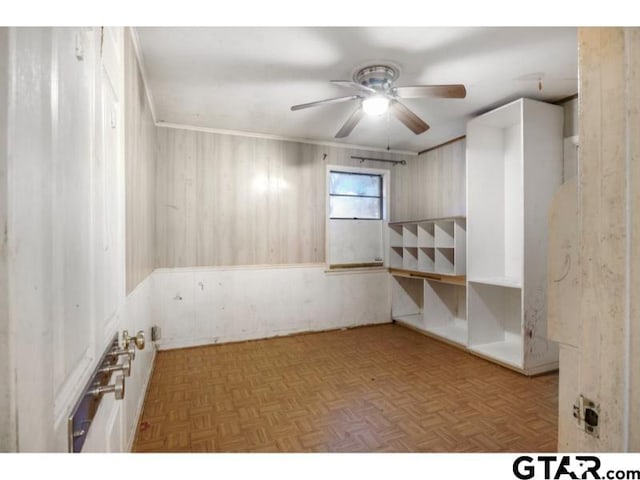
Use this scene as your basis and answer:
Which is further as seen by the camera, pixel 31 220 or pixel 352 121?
pixel 352 121

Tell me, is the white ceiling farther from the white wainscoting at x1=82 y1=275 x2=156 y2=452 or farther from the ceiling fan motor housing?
the white wainscoting at x1=82 y1=275 x2=156 y2=452

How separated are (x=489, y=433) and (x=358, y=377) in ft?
3.59

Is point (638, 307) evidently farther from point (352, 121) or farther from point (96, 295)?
point (352, 121)

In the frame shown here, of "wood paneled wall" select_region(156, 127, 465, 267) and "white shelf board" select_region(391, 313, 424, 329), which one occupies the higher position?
"wood paneled wall" select_region(156, 127, 465, 267)

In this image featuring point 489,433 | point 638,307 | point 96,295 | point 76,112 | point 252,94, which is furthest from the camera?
point 252,94

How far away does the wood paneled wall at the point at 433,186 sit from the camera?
4.06 meters

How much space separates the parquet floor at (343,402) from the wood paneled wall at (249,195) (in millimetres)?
1163

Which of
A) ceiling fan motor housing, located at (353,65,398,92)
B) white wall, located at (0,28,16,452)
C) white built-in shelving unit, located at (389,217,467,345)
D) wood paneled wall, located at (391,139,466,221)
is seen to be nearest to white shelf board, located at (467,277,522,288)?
white built-in shelving unit, located at (389,217,467,345)

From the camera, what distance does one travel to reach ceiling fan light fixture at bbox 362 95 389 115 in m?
2.37

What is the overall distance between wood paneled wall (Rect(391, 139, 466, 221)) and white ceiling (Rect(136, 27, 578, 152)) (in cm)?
81

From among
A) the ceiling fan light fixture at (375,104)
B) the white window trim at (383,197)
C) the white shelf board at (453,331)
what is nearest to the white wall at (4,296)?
the ceiling fan light fixture at (375,104)
